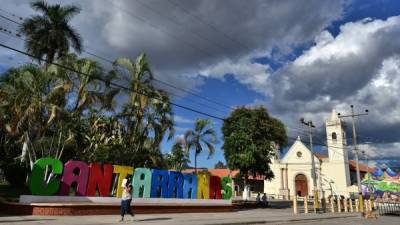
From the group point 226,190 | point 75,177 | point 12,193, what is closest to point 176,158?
point 226,190

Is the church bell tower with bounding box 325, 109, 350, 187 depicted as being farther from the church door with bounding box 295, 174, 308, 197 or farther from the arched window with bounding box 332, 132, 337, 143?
the church door with bounding box 295, 174, 308, 197

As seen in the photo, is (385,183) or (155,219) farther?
(385,183)

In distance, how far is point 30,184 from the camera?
635 inches

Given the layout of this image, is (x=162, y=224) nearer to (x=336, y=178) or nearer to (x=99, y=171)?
(x=99, y=171)

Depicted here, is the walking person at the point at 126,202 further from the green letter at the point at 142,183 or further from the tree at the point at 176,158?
the tree at the point at 176,158

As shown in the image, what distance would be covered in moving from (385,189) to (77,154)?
27.6 metres

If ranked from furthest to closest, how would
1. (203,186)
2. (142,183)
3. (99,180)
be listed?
(203,186)
(142,183)
(99,180)

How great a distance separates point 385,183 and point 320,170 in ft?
106

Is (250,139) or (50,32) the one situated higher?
(50,32)

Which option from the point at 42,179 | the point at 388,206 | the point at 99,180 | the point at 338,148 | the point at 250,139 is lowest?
the point at 42,179

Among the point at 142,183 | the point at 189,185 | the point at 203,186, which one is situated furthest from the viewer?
the point at 203,186

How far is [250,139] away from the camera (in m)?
32.3

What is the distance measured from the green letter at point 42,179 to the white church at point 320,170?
162 feet

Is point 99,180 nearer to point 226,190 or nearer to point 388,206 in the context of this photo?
point 226,190
